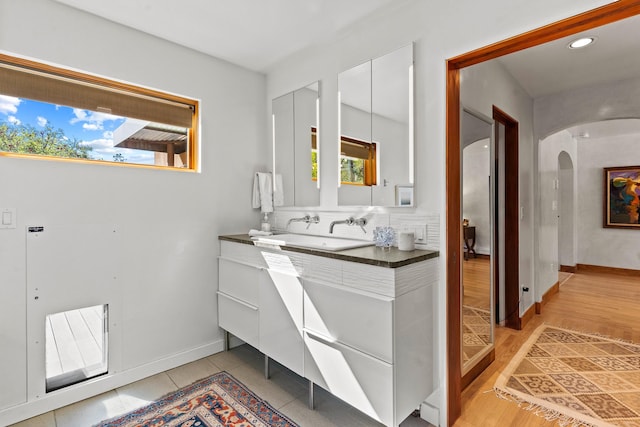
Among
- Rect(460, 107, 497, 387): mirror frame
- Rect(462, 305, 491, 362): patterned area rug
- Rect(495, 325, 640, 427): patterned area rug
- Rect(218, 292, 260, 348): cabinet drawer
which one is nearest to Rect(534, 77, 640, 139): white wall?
Rect(460, 107, 497, 387): mirror frame

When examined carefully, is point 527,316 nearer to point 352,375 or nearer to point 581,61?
point 581,61

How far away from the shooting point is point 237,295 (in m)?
2.50

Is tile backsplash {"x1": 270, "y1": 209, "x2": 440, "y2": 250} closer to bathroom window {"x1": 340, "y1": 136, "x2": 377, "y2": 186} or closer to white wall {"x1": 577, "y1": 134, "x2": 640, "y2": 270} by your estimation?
bathroom window {"x1": 340, "y1": 136, "x2": 377, "y2": 186}

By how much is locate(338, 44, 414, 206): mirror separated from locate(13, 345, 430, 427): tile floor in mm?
1320

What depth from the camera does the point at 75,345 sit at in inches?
82.7

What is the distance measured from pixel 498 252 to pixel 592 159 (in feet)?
13.8

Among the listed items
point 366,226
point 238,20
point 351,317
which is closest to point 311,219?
point 366,226

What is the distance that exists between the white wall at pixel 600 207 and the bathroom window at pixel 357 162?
5.70m

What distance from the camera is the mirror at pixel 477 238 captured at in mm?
2305

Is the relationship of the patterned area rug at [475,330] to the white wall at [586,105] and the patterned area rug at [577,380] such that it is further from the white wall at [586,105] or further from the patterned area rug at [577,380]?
the white wall at [586,105]

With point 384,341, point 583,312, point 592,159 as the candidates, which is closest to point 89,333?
point 384,341

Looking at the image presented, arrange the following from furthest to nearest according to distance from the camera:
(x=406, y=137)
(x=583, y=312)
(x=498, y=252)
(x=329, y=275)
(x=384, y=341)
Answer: (x=583, y=312) < (x=498, y=252) < (x=406, y=137) < (x=329, y=275) < (x=384, y=341)

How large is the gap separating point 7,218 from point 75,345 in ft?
2.99

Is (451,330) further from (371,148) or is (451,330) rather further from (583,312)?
(583,312)
